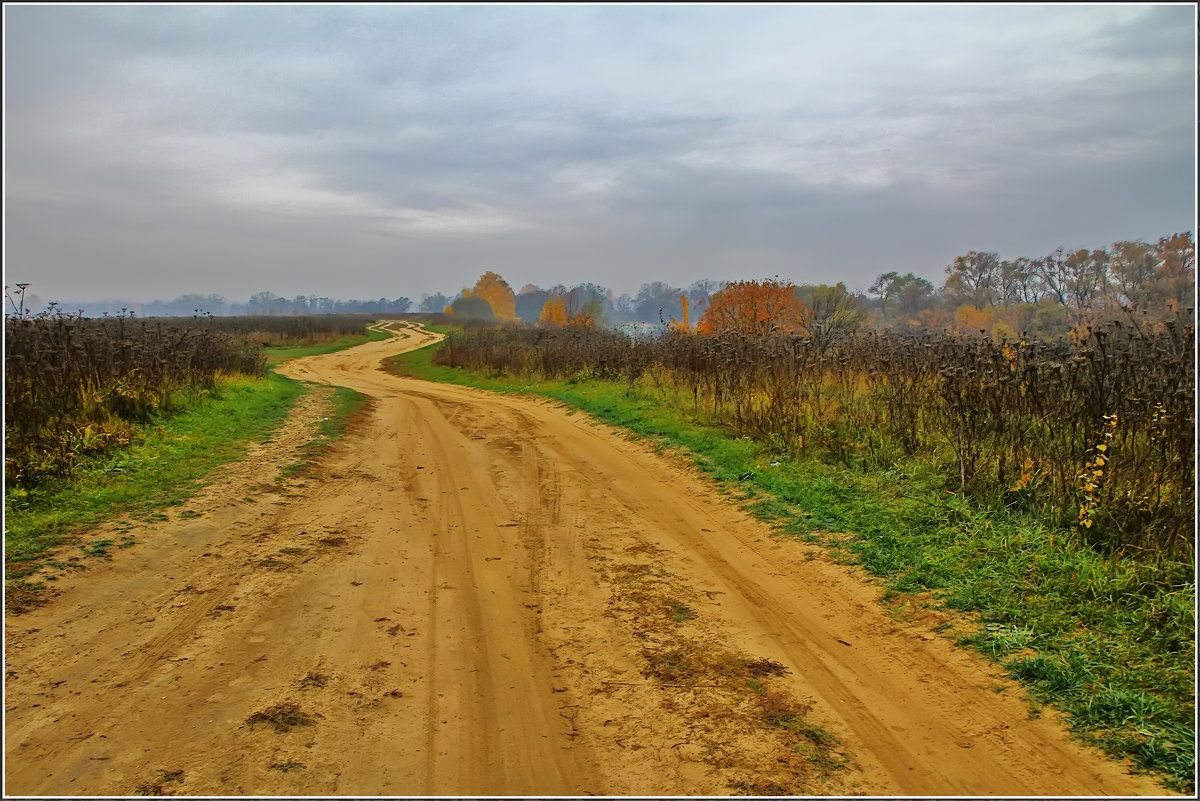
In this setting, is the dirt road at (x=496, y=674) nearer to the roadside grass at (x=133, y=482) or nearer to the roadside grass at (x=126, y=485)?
the roadside grass at (x=133, y=482)

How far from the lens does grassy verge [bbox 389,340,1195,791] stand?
322cm

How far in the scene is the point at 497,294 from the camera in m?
121

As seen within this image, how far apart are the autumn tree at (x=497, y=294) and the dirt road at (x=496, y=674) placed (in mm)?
114811

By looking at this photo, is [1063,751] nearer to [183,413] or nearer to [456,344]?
[183,413]

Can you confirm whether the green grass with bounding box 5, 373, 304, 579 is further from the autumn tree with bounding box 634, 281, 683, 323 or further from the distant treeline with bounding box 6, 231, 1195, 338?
the autumn tree with bounding box 634, 281, 683, 323

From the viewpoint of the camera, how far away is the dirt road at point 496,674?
9.69 feet

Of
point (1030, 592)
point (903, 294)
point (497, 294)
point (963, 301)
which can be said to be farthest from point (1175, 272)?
point (497, 294)

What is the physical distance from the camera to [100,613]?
4.46 m

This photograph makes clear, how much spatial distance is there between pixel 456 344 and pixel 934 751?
28843mm

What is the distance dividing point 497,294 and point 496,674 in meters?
121

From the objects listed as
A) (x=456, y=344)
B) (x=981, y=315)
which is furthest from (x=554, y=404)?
(x=981, y=315)

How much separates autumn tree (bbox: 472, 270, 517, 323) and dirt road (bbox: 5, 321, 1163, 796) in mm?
114811

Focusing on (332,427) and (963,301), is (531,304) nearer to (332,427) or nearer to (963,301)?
(963,301)

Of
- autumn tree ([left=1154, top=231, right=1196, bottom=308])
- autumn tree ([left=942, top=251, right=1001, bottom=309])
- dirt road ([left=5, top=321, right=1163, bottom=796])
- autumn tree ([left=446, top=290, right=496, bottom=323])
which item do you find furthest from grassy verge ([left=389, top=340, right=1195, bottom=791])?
autumn tree ([left=446, top=290, right=496, bottom=323])
